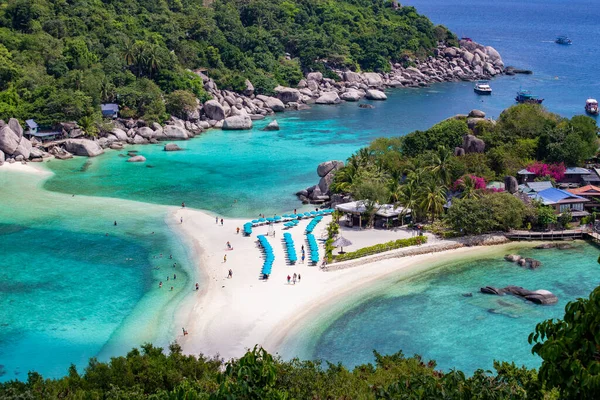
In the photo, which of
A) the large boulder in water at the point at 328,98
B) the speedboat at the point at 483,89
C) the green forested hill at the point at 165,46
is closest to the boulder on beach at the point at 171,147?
the green forested hill at the point at 165,46

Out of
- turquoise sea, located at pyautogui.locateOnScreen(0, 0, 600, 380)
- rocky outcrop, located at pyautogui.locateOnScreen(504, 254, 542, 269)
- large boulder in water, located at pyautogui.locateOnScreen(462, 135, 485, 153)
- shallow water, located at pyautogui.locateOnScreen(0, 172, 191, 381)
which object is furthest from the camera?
large boulder in water, located at pyautogui.locateOnScreen(462, 135, 485, 153)

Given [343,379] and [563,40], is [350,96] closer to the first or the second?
[343,379]

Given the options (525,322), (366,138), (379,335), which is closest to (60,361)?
(379,335)

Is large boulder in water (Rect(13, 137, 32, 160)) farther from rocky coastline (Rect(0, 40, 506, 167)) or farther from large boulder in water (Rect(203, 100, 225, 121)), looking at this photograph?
large boulder in water (Rect(203, 100, 225, 121))

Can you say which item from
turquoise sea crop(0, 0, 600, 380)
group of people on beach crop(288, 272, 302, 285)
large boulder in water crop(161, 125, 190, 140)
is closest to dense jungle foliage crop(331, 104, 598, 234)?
turquoise sea crop(0, 0, 600, 380)

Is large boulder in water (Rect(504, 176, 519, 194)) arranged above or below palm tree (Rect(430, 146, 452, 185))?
below
